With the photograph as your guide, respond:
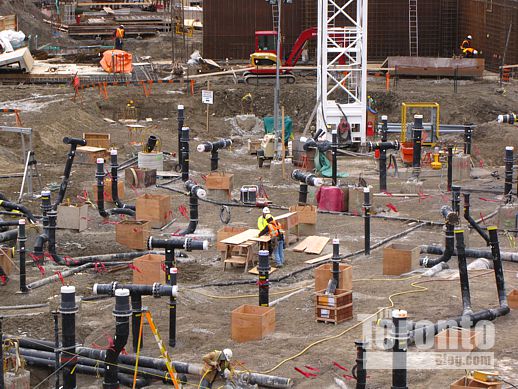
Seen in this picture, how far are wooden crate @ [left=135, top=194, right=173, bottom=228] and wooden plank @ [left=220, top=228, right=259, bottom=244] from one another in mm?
3462

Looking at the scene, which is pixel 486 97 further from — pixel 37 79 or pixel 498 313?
pixel 498 313

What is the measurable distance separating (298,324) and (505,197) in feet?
35.9

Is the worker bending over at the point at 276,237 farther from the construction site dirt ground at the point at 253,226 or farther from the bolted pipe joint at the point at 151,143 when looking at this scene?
the bolted pipe joint at the point at 151,143

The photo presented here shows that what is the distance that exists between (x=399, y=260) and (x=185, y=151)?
10.8m

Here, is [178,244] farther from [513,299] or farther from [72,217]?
[72,217]

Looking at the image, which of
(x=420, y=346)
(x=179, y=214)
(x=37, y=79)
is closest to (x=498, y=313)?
(x=420, y=346)

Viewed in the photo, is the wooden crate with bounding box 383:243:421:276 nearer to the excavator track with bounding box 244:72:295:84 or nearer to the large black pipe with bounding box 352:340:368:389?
the large black pipe with bounding box 352:340:368:389

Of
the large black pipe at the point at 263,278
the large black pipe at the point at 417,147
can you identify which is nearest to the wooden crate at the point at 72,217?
the large black pipe at the point at 263,278

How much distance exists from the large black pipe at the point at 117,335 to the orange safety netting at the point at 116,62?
114 ft

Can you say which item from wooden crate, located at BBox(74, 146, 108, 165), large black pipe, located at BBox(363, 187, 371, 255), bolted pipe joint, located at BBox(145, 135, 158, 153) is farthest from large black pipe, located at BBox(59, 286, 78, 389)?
wooden crate, located at BBox(74, 146, 108, 165)

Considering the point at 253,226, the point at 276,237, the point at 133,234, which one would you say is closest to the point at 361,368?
the point at 276,237

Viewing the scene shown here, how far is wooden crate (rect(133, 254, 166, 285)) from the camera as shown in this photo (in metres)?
22.3

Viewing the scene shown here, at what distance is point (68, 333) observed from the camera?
15.8m

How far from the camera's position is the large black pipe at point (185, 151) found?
32.3m
